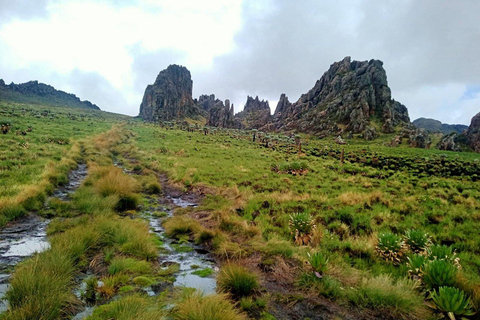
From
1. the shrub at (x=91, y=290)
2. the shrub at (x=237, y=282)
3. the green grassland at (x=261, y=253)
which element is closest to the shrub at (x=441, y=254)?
the green grassland at (x=261, y=253)

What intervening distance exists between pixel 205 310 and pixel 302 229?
17.5 ft

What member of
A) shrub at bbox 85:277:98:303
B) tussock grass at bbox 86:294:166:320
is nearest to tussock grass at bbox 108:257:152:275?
shrub at bbox 85:277:98:303

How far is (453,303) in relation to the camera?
4422mm

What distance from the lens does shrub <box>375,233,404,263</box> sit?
7059mm

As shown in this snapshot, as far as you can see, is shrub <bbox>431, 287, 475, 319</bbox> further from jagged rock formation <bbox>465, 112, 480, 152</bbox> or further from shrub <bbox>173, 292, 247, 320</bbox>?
jagged rock formation <bbox>465, 112, 480, 152</bbox>

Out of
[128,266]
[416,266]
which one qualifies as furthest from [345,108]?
[128,266]

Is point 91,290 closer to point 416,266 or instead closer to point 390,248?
point 416,266

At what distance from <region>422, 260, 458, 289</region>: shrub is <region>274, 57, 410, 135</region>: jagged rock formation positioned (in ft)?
352

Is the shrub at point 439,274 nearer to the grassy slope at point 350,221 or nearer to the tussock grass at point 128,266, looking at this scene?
the grassy slope at point 350,221

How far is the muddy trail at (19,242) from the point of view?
17.6 ft

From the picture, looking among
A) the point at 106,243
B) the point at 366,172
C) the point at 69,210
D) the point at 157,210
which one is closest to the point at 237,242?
the point at 106,243

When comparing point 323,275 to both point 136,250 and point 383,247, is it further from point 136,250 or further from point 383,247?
point 136,250

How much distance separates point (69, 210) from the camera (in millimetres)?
9586

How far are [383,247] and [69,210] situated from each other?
11561 millimetres
